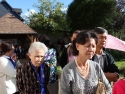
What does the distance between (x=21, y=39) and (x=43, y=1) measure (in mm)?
6592

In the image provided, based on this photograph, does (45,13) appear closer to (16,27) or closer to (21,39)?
(21,39)

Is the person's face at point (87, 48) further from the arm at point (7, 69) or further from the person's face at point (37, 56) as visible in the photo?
the arm at point (7, 69)

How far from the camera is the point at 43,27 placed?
80.5ft

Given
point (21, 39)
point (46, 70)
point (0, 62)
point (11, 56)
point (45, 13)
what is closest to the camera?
Result: point (46, 70)

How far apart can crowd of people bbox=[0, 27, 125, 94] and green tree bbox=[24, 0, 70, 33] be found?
825 inches

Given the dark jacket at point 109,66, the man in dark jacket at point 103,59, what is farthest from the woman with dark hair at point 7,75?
the dark jacket at point 109,66

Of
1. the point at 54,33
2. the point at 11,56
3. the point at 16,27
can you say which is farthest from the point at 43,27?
the point at 11,56

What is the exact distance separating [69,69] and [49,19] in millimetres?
22510

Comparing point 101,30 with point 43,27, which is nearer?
point 101,30

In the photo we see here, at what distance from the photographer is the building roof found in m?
18.9

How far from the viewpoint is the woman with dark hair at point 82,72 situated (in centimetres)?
222

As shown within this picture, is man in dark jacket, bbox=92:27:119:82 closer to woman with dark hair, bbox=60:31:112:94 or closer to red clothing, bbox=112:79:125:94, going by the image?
woman with dark hair, bbox=60:31:112:94

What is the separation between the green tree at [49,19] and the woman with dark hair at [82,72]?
2184 centimetres

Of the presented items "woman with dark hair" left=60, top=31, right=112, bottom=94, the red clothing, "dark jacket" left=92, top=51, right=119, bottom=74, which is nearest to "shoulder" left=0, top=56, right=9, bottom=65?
"woman with dark hair" left=60, top=31, right=112, bottom=94
